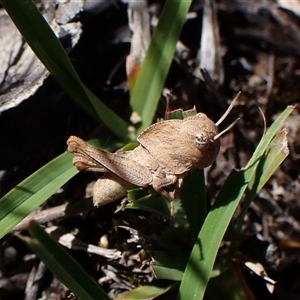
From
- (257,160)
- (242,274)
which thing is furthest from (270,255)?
(257,160)

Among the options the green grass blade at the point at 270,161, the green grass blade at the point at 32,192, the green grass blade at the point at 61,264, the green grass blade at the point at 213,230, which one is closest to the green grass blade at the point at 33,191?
the green grass blade at the point at 32,192

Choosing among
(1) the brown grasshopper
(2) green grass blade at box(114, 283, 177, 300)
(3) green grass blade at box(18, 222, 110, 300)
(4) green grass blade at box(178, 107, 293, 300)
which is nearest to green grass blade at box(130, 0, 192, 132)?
(1) the brown grasshopper

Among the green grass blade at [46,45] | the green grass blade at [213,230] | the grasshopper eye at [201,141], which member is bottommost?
the green grass blade at [213,230]

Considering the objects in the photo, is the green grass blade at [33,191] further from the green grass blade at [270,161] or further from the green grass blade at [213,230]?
the green grass blade at [270,161]

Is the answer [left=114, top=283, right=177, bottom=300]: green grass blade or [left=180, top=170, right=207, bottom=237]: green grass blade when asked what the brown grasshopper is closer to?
[left=180, top=170, right=207, bottom=237]: green grass blade

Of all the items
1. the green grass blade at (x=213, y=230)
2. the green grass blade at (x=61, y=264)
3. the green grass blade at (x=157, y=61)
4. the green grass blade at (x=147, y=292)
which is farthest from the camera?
the green grass blade at (x=157, y=61)

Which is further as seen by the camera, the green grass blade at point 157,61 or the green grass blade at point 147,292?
the green grass blade at point 157,61

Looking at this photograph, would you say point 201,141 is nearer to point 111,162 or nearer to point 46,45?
point 111,162

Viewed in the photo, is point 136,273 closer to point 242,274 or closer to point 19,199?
point 242,274
